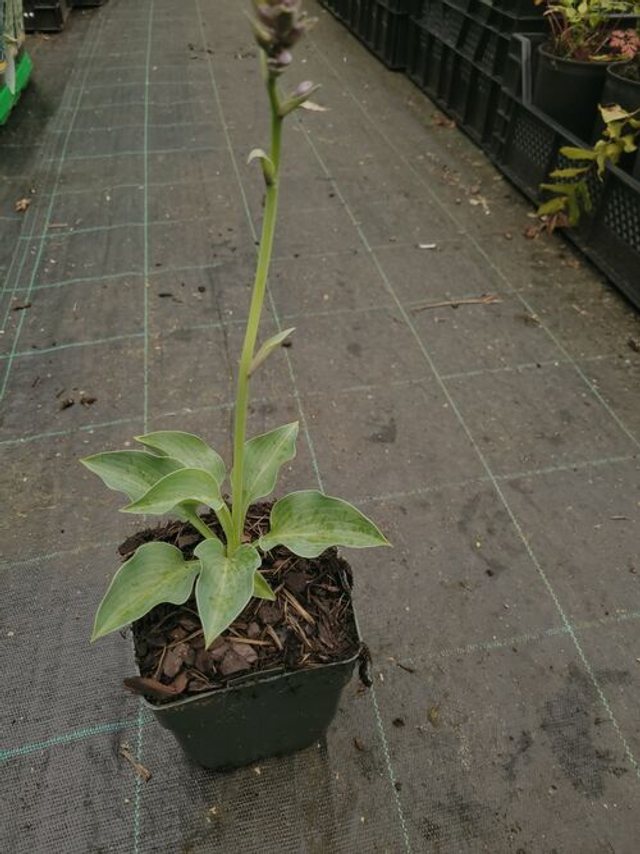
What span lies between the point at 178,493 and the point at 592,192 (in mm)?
2867

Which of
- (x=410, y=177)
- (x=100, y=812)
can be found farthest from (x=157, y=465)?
(x=410, y=177)

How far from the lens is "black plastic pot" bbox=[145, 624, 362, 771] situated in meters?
1.13

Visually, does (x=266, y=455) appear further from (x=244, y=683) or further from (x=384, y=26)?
(x=384, y=26)

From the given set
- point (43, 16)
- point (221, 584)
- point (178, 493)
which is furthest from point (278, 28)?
point (43, 16)

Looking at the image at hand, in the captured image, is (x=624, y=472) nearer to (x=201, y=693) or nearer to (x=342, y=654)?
(x=342, y=654)

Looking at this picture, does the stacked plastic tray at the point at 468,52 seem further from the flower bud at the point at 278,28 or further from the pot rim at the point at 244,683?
the pot rim at the point at 244,683

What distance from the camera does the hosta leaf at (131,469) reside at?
43.2 inches

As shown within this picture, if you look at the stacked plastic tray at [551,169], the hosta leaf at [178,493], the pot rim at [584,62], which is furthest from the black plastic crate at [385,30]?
the hosta leaf at [178,493]

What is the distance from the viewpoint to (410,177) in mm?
3730

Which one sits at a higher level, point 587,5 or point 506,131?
point 587,5

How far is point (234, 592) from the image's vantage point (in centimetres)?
100

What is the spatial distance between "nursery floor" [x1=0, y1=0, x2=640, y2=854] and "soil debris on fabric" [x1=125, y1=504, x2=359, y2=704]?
525mm

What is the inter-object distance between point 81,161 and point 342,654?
376cm

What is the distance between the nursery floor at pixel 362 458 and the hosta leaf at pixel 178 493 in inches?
33.9
